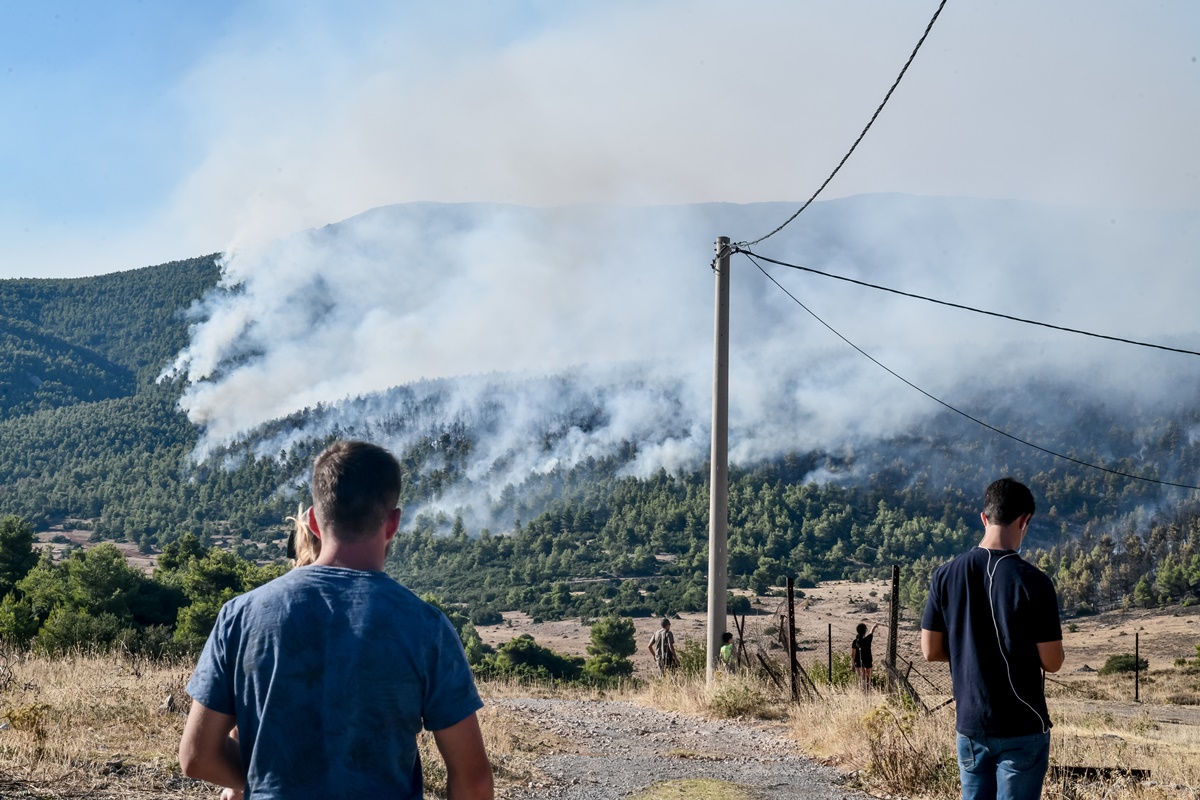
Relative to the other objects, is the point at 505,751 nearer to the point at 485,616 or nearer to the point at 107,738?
the point at 107,738

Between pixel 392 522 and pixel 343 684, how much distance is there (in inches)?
16.2

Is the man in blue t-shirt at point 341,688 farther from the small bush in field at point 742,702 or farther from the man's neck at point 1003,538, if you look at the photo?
the small bush in field at point 742,702

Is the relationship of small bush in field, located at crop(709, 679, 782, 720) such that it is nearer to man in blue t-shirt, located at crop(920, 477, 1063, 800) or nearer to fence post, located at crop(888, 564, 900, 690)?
fence post, located at crop(888, 564, 900, 690)

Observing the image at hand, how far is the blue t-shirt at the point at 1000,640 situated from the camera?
12.6 feet

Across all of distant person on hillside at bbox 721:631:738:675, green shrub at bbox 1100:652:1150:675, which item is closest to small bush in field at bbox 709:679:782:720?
distant person on hillside at bbox 721:631:738:675

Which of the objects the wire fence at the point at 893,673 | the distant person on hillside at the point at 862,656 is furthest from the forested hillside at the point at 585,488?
the distant person on hillside at the point at 862,656

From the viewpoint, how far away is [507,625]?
96.3 m

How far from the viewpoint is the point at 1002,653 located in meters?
3.90

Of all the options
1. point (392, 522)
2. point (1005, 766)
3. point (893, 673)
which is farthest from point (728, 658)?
point (392, 522)

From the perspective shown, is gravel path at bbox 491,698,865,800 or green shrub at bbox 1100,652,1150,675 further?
green shrub at bbox 1100,652,1150,675

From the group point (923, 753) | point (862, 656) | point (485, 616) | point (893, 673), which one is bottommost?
point (485, 616)

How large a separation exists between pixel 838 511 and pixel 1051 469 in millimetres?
34734

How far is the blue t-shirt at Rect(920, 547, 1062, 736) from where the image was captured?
12.6 feet

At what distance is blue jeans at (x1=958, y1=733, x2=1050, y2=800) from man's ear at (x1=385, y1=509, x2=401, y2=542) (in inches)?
100
